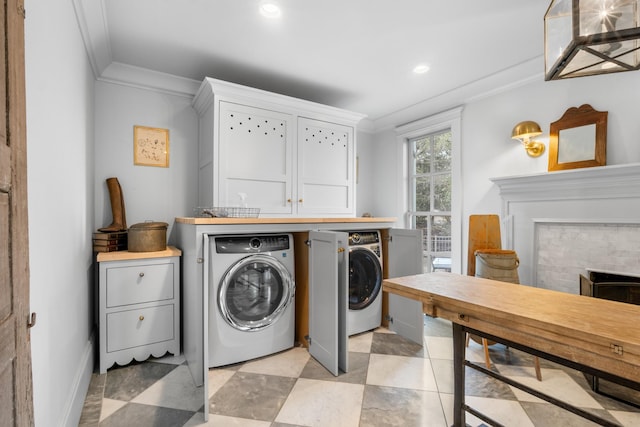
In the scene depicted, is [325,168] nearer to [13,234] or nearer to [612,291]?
[612,291]

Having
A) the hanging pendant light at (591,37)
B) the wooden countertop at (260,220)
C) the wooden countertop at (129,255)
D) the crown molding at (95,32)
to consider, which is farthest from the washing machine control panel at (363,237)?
the crown molding at (95,32)

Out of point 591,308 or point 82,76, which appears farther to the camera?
point 82,76

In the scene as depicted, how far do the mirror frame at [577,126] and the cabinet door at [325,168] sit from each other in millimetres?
1833

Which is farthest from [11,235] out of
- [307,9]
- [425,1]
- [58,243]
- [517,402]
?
[517,402]

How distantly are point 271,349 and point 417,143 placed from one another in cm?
310

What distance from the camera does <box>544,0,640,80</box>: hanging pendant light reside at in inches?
36.1

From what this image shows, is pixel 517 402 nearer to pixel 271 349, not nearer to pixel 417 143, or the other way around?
pixel 271 349

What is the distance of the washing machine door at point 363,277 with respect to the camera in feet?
9.13

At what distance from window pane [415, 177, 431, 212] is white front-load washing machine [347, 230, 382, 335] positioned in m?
1.32

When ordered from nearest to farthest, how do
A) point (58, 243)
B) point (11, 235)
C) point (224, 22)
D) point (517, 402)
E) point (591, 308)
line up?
point (11, 235), point (591, 308), point (58, 243), point (517, 402), point (224, 22)

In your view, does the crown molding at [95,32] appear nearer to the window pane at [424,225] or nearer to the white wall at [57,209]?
the white wall at [57,209]

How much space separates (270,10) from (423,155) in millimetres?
2683

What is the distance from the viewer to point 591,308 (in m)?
1.07

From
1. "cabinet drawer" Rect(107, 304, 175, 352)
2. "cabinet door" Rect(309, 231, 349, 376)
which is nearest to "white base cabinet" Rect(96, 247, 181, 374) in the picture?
"cabinet drawer" Rect(107, 304, 175, 352)
